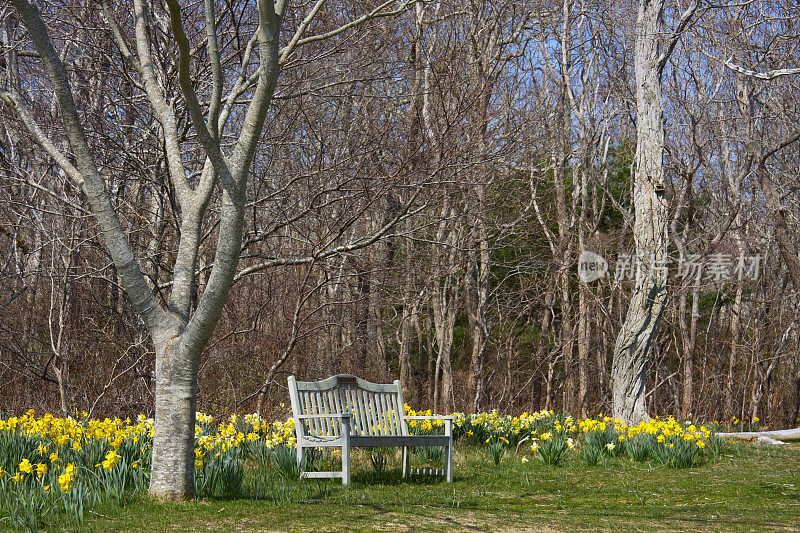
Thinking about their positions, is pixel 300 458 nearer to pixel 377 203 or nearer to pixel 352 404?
pixel 352 404

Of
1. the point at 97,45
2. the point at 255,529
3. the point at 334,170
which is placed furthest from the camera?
the point at 334,170

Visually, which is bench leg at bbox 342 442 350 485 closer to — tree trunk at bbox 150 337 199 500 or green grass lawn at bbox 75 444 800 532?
green grass lawn at bbox 75 444 800 532

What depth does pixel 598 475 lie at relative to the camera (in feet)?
22.3

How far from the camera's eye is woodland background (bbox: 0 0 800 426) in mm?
8586

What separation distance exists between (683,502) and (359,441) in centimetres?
234

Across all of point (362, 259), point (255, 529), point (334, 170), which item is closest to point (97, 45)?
point (334, 170)

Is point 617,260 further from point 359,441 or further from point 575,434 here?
point 359,441

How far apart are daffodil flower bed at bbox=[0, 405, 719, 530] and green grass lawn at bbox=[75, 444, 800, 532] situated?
0.14 meters

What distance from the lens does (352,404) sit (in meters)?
6.75

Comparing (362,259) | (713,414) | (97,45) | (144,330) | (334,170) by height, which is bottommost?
(713,414)

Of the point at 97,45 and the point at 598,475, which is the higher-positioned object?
the point at 97,45

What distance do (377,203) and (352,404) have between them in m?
3.66

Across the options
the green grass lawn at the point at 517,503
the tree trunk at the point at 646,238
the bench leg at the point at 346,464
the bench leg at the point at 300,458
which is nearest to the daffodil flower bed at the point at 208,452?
the bench leg at the point at 300,458

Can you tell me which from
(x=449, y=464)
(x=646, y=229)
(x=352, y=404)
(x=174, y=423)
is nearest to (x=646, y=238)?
(x=646, y=229)
